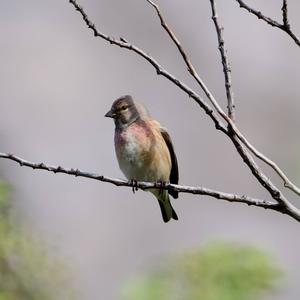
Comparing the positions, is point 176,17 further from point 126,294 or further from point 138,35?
point 126,294

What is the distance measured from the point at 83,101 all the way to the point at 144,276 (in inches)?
249

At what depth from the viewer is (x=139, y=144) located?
4.97 metres

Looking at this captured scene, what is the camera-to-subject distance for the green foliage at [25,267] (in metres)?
4.01

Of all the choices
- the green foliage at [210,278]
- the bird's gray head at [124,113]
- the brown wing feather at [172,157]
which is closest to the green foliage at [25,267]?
the green foliage at [210,278]

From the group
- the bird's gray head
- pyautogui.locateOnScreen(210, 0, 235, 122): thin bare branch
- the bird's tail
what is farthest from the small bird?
pyautogui.locateOnScreen(210, 0, 235, 122): thin bare branch

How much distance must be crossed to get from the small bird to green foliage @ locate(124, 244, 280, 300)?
55cm

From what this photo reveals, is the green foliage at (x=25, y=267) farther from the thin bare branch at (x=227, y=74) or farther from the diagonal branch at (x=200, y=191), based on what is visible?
the thin bare branch at (x=227, y=74)

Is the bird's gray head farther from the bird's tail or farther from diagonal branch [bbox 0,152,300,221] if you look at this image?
diagonal branch [bbox 0,152,300,221]

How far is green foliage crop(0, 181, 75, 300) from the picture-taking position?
4.01 metres

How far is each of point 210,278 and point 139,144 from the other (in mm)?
911

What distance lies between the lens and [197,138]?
10852mm

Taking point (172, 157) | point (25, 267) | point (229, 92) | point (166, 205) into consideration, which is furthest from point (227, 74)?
point (166, 205)

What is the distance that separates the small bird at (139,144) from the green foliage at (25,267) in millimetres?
987

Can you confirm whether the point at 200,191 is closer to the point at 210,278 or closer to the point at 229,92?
the point at 229,92
